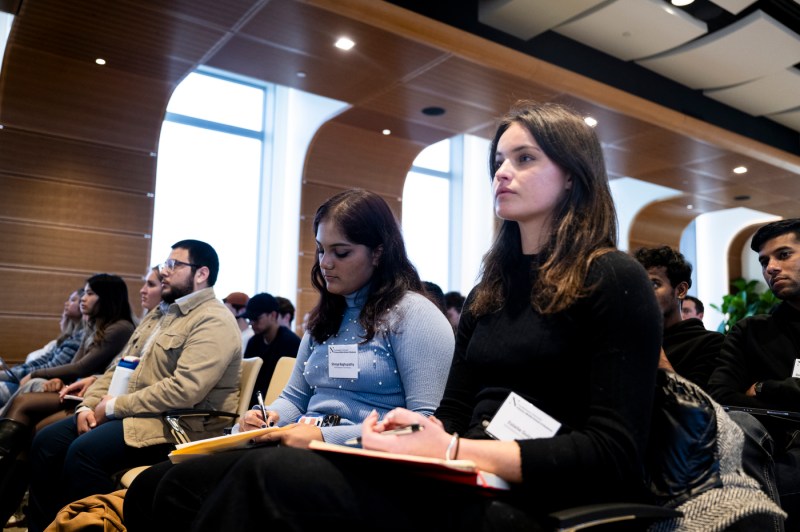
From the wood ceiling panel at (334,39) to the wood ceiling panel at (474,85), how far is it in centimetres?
19

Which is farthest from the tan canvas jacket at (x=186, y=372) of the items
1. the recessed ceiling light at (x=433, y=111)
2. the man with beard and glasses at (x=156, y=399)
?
the recessed ceiling light at (x=433, y=111)

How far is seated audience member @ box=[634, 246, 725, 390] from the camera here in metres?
A: 2.59

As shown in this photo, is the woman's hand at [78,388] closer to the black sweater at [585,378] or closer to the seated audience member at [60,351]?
the seated audience member at [60,351]

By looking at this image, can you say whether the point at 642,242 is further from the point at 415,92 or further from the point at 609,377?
the point at 609,377

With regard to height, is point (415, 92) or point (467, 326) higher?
point (415, 92)

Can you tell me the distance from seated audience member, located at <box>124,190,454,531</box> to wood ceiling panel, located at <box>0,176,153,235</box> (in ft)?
12.7

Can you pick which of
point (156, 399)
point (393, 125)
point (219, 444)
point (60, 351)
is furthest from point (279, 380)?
point (393, 125)

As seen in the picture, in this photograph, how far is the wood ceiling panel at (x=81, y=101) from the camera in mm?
5039

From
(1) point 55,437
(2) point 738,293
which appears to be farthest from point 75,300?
(2) point 738,293

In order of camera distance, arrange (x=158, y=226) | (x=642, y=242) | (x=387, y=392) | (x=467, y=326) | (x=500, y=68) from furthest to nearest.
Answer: (x=642, y=242)
(x=158, y=226)
(x=500, y=68)
(x=387, y=392)
(x=467, y=326)

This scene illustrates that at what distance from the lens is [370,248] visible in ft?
6.84

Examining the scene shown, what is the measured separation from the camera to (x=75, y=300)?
484 centimetres

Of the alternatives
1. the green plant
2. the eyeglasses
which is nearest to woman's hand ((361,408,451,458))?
the eyeglasses

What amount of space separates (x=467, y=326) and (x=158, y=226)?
571cm
